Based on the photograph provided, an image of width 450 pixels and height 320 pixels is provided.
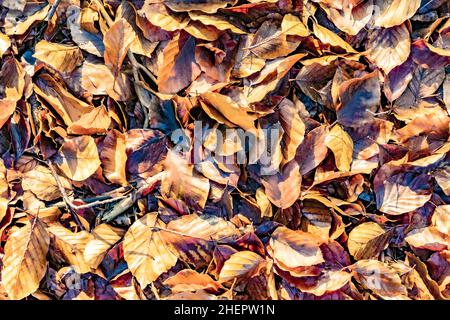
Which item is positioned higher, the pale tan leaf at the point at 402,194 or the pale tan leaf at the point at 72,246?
the pale tan leaf at the point at 402,194

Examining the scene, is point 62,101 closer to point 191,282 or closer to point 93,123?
point 93,123

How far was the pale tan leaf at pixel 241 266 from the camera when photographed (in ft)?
2.71

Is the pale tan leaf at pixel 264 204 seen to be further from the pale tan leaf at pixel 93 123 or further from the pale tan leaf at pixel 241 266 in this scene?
the pale tan leaf at pixel 93 123

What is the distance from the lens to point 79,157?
0.88 meters

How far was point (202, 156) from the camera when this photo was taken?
2.81 ft

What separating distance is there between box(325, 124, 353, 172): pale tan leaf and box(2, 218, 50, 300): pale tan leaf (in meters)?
0.51

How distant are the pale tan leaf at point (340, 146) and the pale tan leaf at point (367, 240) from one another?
0.36ft

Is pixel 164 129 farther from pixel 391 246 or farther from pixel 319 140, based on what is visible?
pixel 391 246

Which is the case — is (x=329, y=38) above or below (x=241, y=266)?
above

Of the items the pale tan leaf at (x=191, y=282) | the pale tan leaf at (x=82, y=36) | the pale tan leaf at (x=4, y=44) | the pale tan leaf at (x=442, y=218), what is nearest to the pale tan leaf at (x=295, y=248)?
the pale tan leaf at (x=191, y=282)

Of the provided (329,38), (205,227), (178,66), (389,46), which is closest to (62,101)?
(178,66)

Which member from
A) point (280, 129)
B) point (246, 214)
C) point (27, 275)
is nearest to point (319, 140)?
point (280, 129)

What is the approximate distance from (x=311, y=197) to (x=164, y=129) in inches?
11.1

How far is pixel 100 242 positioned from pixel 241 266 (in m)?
0.25
